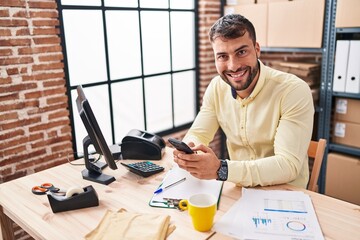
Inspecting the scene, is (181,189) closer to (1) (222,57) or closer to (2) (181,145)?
(2) (181,145)

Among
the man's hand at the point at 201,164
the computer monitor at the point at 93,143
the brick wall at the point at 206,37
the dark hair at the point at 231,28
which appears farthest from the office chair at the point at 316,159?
the brick wall at the point at 206,37

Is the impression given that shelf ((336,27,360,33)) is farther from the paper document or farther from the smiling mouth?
the paper document

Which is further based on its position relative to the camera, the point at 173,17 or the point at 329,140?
the point at 173,17

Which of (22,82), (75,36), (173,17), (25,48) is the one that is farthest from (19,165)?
(173,17)

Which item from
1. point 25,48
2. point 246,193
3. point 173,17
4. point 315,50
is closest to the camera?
point 246,193

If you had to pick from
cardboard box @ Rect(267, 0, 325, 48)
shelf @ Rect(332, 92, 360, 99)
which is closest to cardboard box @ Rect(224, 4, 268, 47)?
cardboard box @ Rect(267, 0, 325, 48)

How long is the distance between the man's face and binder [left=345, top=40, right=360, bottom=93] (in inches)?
46.6

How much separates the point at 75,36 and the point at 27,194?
133 cm

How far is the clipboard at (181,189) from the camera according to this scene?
4.25 feet

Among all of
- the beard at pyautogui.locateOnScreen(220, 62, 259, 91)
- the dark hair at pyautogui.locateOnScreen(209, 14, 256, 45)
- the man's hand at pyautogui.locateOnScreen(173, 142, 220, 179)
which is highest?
the dark hair at pyautogui.locateOnScreen(209, 14, 256, 45)

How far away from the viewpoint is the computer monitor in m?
1.32

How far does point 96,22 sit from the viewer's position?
253 centimetres

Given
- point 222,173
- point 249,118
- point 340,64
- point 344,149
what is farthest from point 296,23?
point 222,173

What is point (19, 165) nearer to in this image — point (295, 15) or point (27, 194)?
point (27, 194)
